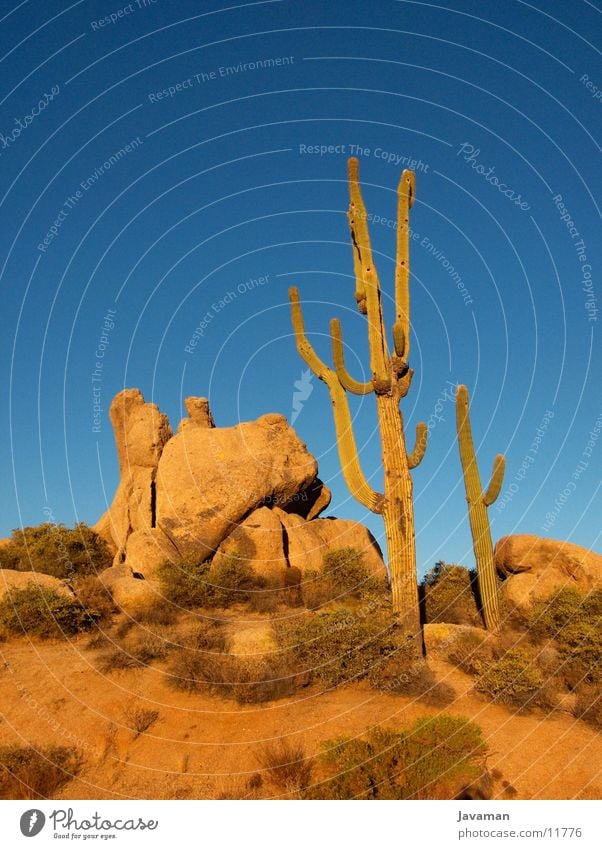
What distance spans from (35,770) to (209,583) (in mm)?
9025

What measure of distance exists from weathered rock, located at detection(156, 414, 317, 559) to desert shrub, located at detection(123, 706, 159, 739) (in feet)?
30.9

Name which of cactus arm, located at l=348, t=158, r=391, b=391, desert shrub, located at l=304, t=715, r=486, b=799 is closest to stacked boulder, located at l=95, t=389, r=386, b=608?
cactus arm, located at l=348, t=158, r=391, b=391

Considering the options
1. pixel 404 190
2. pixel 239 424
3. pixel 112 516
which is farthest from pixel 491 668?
pixel 112 516

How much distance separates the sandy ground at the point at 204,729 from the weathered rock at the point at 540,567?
525 cm

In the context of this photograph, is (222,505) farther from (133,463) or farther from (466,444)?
(466,444)

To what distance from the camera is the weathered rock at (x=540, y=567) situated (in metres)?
15.5

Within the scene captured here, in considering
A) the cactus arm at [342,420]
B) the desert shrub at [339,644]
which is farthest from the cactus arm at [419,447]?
the desert shrub at [339,644]

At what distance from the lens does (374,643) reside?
37.4 ft

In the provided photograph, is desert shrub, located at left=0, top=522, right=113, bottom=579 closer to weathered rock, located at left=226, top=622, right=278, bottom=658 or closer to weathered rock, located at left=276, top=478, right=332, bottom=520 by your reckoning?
weathered rock, located at left=276, top=478, right=332, bottom=520

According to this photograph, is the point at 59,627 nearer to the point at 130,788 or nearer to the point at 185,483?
the point at 130,788

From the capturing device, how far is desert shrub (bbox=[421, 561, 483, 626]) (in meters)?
15.0

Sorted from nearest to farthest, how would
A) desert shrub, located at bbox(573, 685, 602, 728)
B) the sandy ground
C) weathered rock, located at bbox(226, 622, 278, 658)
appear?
the sandy ground
desert shrub, located at bbox(573, 685, 602, 728)
weathered rock, located at bbox(226, 622, 278, 658)

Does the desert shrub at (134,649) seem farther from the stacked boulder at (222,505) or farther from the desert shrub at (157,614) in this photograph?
the stacked boulder at (222,505)
